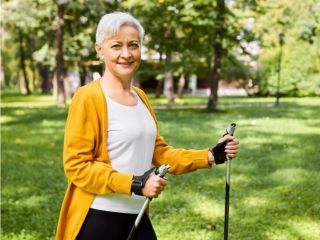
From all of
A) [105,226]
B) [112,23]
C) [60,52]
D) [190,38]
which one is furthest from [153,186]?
[60,52]

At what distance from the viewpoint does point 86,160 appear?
224cm

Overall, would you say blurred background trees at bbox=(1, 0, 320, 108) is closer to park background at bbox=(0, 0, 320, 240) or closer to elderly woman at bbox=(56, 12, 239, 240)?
park background at bbox=(0, 0, 320, 240)

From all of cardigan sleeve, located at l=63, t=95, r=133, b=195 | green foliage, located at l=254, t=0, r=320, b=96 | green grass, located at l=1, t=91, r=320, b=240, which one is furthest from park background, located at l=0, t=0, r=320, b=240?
green foliage, located at l=254, t=0, r=320, b=96

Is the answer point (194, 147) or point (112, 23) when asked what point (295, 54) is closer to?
point (194, 147)

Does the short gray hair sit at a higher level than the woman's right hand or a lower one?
higher

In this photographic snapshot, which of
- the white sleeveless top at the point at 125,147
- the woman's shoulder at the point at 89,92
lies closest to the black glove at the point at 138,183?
the white sleeveless top at the point at 125,147

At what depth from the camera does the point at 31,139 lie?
11.4m

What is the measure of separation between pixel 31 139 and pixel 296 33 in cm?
3255

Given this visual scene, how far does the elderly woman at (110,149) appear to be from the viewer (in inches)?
86.9

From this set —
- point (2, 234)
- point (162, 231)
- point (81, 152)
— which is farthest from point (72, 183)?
point (2, 234)

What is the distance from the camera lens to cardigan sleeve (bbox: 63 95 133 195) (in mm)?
2184

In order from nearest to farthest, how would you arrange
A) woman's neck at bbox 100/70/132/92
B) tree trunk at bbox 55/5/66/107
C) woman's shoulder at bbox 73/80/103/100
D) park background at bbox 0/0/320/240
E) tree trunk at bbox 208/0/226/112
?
woman's shoulder at bbox 73/80/103/100 < woman's neck at bbox 100/70/132/92 < park background at bbox 0/0/320/240 < tree trunk at bbox 208/0/226/112 < tree trunk at bbox 55/5/66/107

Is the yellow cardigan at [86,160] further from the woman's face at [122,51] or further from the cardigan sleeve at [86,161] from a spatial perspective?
the woman's face at [122,51]

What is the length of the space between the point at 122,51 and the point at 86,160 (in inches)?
25.2
